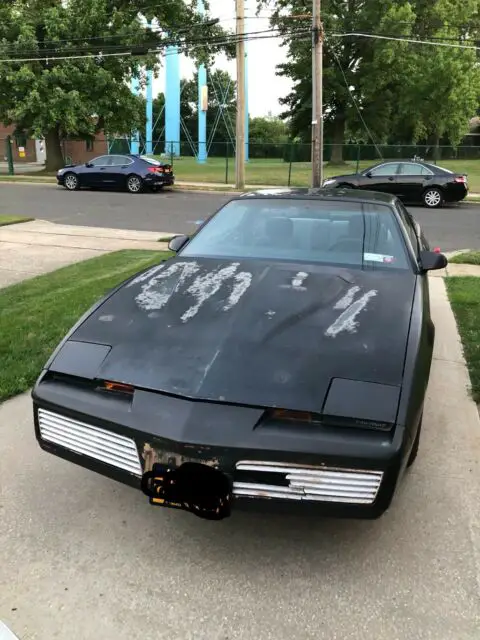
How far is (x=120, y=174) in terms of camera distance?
2141 cm

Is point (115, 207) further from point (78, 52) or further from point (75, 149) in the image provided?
point (75, 149)

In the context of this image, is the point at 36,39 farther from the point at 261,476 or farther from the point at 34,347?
the point at 261,476

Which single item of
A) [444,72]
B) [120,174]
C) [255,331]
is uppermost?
[444,72]

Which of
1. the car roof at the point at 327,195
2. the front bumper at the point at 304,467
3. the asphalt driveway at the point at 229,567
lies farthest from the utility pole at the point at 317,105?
the front bumper at the point at 304,467

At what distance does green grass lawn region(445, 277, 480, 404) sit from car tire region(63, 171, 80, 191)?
17495 millimetres

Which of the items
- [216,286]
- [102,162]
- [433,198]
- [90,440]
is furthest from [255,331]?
[102,162]

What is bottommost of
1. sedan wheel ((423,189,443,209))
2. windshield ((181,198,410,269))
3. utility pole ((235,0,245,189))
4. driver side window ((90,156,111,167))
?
sedan wheel ((423,189,443,209))

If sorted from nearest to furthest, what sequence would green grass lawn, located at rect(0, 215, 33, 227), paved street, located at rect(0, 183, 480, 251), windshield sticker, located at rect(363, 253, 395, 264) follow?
windshield sticker, located at rect(363, 253, 395, 264) → green grass lawn, located at rect(0, 215, 33, 227) → paved street, located at rect(0, 183, 480, 251)

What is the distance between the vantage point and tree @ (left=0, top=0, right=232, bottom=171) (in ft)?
84.0

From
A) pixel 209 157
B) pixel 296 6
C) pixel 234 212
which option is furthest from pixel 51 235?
pixel 209 157

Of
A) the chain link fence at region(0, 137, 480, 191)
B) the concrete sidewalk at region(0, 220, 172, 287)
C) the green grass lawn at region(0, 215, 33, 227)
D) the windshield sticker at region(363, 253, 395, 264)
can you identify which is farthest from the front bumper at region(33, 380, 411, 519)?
the chain link fence at region(0, 137, 480, 191)

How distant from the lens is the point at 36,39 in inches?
1040

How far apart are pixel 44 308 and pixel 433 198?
47.8 ft

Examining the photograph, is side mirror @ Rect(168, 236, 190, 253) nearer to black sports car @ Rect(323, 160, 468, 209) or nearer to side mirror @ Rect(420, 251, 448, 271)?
side mirror @ Rect(420, 251, 448, 271)
